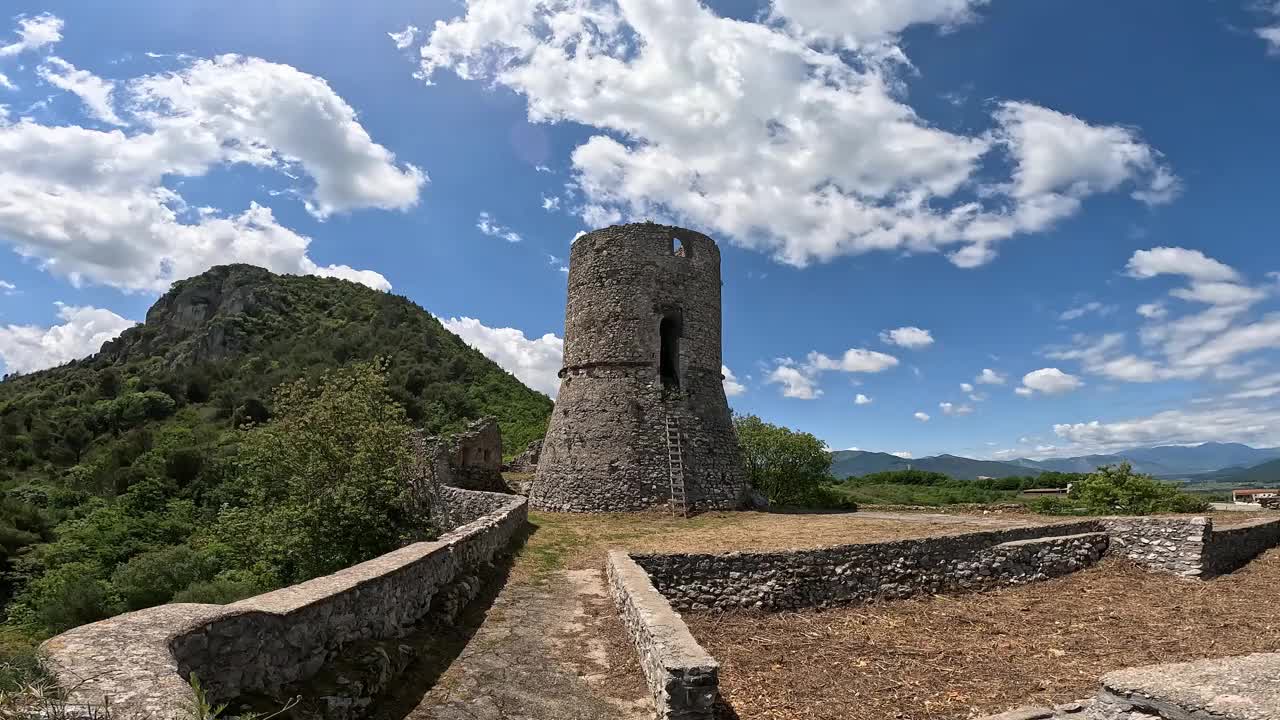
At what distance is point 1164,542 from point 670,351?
15391 mm

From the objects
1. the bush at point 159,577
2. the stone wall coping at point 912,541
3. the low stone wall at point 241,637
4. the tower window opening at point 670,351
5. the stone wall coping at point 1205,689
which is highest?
the tower window opening at point 670,351

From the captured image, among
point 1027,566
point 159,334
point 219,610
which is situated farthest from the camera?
point 159,334

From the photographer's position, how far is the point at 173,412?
54.3 m

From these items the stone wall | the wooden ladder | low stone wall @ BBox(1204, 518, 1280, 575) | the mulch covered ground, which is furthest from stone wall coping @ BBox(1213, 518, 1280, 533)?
the wooden ladder

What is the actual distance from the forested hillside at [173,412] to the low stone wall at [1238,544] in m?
18.8

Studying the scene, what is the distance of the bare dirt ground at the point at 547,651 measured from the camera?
626cm

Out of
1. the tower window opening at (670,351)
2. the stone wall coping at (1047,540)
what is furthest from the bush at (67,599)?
the stone wall coping at (1047,540)

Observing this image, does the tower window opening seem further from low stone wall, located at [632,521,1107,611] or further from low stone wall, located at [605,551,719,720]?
low stone wall, located at [605,551,719,720]

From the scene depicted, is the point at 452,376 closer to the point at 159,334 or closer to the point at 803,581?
the point at 159,334

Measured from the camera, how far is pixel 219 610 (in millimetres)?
4934

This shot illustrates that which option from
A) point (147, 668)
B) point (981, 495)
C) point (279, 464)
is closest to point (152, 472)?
point (279, 464)

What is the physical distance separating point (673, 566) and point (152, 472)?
39.6m

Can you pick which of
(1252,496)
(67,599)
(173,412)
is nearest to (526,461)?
(67,599)

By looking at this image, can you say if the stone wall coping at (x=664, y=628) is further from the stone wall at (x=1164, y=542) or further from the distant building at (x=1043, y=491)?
the distant building at (x=1043, y=491)
